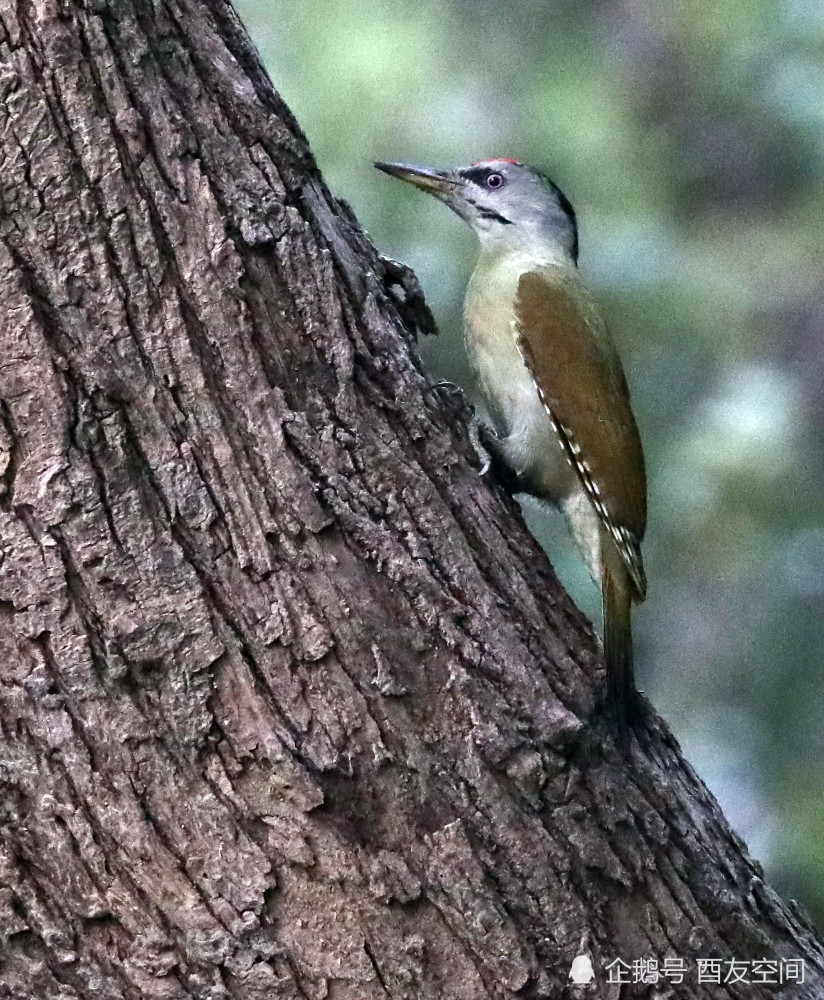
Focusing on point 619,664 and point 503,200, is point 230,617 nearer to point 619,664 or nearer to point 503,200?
point 619,664

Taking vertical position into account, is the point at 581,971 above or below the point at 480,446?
below

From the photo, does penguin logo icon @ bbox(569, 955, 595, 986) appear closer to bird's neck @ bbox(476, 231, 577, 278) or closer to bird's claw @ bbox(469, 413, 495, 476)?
bird's claw @ bbox(469, 413, 495, 476)

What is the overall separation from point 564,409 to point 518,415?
10cm

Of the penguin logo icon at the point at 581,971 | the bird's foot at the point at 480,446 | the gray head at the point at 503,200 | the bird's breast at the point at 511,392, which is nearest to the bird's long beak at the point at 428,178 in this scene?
the gray head at the point at 503,200

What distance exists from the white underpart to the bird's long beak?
1.03ft

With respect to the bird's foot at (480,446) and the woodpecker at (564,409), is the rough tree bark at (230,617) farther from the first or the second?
the woodpecker at (564,409)

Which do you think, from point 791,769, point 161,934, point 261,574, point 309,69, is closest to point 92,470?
point 261,574

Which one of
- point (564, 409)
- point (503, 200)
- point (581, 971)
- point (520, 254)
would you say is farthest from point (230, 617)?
point (503, 200)

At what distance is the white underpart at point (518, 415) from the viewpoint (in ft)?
7.36

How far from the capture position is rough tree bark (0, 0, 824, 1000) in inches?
52.9

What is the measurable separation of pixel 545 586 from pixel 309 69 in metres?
1.95

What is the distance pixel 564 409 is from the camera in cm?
223

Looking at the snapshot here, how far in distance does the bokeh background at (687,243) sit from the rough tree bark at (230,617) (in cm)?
150

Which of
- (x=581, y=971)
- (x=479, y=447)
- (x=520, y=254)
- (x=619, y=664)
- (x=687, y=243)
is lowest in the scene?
(x=581, y=971)
